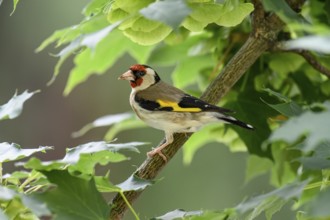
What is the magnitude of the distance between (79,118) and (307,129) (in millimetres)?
2445

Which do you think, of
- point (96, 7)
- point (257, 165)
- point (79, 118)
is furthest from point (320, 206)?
point (79, 118)

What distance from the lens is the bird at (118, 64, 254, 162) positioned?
946mm

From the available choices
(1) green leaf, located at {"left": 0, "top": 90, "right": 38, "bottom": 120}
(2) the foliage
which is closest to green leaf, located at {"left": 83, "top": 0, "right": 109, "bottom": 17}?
(2) the foliage

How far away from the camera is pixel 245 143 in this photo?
98cm

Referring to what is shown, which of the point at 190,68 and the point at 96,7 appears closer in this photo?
the point at 96,7

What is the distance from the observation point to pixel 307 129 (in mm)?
521

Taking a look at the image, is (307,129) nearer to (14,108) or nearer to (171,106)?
(14,108)

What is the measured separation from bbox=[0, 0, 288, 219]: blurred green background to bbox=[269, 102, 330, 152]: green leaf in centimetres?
173

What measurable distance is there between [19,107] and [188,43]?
343mm

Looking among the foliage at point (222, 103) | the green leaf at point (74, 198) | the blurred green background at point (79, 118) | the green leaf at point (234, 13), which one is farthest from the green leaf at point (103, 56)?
the blurred green background at point (79, 118)

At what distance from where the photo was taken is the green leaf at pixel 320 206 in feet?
1.68

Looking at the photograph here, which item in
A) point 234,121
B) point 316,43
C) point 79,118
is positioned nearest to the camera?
point 316,43

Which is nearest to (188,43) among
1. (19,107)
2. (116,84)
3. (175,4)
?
(19,107)

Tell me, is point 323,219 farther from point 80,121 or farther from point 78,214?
point 80,121
